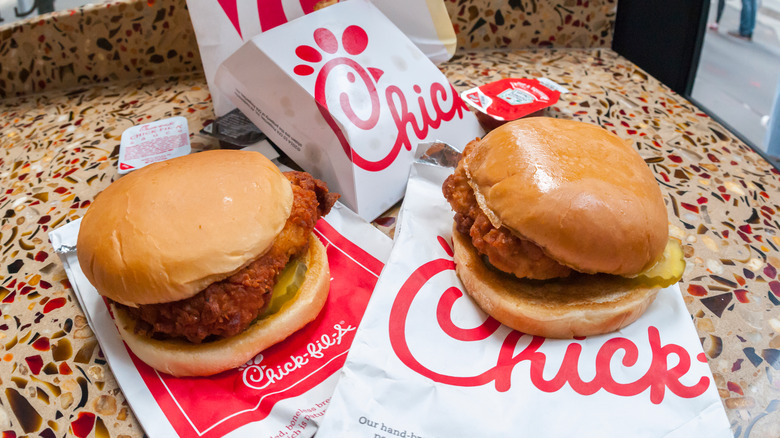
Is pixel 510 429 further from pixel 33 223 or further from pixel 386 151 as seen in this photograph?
pixel 33 223

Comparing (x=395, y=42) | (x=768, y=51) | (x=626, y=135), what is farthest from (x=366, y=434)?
(x=768, y=51)

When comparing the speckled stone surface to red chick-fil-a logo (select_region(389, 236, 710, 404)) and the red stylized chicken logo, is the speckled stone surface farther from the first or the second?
red chick-fil-a logo (select_region(389, 236, 710, 404))

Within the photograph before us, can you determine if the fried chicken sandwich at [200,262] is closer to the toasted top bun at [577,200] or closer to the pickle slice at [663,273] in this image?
the toasted top bun at [577,200]

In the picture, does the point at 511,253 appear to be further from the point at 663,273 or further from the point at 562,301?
the point at 663,273

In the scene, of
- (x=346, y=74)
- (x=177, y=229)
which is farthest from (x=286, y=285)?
(x=346, y=74)

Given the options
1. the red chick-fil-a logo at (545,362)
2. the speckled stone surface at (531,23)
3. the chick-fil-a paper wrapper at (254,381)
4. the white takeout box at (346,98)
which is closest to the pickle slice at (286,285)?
the chick-fil-a paper wrapper at (254,381)
